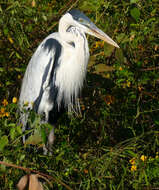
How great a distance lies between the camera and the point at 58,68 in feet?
8.11

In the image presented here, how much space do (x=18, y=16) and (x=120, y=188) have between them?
1285 mm

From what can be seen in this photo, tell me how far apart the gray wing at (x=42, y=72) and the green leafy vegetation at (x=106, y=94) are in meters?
0.12

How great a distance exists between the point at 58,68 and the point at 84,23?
0.42 m

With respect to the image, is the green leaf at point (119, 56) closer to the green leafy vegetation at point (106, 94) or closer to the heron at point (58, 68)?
the green leafy vegetation at point (106, 94)

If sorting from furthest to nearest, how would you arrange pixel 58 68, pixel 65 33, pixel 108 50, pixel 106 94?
1. pixel 106 94
2. pixel 58 68
3. pixel 65 33
4. pixel 108 50

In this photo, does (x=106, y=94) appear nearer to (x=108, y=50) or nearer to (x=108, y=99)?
(x=108, y=99)

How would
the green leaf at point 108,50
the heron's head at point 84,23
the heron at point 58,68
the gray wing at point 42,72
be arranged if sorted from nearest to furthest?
1. the green leaf at point 108,50
2. the heron's head at point 84,23
3. the heron at point 58,68
4. the gray wing at point 42,72

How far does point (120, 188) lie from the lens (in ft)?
6.33

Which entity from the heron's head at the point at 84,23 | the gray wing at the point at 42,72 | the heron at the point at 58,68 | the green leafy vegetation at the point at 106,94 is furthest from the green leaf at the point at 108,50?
the gray wing at the point at 42,72

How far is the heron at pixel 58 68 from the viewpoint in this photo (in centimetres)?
230

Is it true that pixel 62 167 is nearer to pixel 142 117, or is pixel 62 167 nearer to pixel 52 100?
pixel 52 100

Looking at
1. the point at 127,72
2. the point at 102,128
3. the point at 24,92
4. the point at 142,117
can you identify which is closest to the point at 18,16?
the point at 24,92

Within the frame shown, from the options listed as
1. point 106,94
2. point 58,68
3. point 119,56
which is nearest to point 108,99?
point 106,94

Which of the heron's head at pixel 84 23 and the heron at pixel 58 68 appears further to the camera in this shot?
the heron at pixel 58 68
